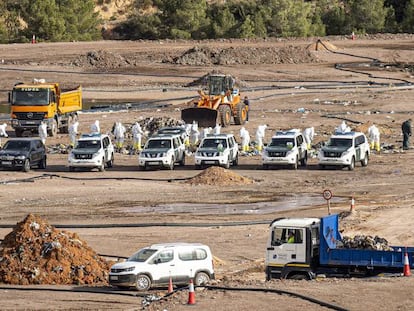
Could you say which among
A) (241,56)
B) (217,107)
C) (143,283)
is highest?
(241,56)

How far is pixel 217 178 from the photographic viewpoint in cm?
4512

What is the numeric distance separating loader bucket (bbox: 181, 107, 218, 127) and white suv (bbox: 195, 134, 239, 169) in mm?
8853

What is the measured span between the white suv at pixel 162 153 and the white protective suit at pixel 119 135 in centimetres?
458

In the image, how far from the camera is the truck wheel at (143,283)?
2734cm

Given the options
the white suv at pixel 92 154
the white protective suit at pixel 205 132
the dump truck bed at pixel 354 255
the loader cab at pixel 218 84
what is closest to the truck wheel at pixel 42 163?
the white suv at pixel 92 154

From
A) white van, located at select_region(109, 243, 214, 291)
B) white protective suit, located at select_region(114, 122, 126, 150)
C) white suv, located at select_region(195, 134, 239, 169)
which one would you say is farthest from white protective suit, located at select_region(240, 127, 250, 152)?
white van, located at select_region(109, 243, 214, 291)

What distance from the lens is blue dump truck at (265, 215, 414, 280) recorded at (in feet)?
86.6

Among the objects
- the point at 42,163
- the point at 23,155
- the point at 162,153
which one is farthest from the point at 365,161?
the point at 23,155

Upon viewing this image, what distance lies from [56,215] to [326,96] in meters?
39.0

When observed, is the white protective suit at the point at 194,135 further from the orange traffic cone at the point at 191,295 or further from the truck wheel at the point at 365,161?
the orange traffic cone at the point at 191,295

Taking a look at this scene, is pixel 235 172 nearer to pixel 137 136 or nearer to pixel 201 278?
pixel 137 136

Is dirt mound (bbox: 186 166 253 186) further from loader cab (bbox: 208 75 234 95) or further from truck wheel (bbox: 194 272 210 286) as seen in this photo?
truck wheel (bbox: 194 272 210 286)

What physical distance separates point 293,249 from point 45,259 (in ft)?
19.1

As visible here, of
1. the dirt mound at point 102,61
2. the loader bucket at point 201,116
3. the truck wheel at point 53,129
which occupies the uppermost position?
the dirt mound at point 102,61
